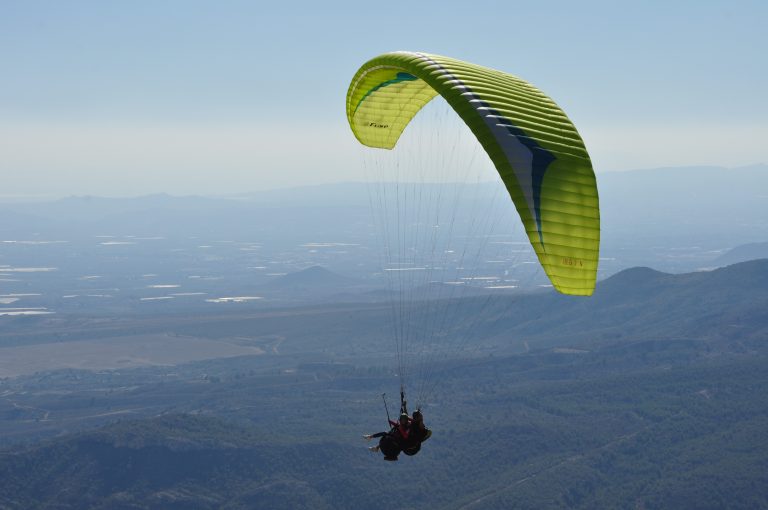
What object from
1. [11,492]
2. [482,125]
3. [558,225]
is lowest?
[11,492]

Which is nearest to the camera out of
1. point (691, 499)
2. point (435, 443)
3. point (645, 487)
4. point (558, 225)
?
point (558, 225)

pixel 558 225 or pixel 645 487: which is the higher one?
pixel 558 225

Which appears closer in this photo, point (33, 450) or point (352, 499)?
point (352, 499)

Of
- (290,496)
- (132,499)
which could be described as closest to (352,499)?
(290,496)

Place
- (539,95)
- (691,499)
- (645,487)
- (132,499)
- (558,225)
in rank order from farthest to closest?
(132,499) → (645,487) → (691,499) → (539,95) → (558,225)

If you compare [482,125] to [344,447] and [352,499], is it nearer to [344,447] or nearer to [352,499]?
[352,499]

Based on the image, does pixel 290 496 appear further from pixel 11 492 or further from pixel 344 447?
pixel 11 492

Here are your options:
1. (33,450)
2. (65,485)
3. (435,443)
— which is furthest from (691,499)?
(33,450)
